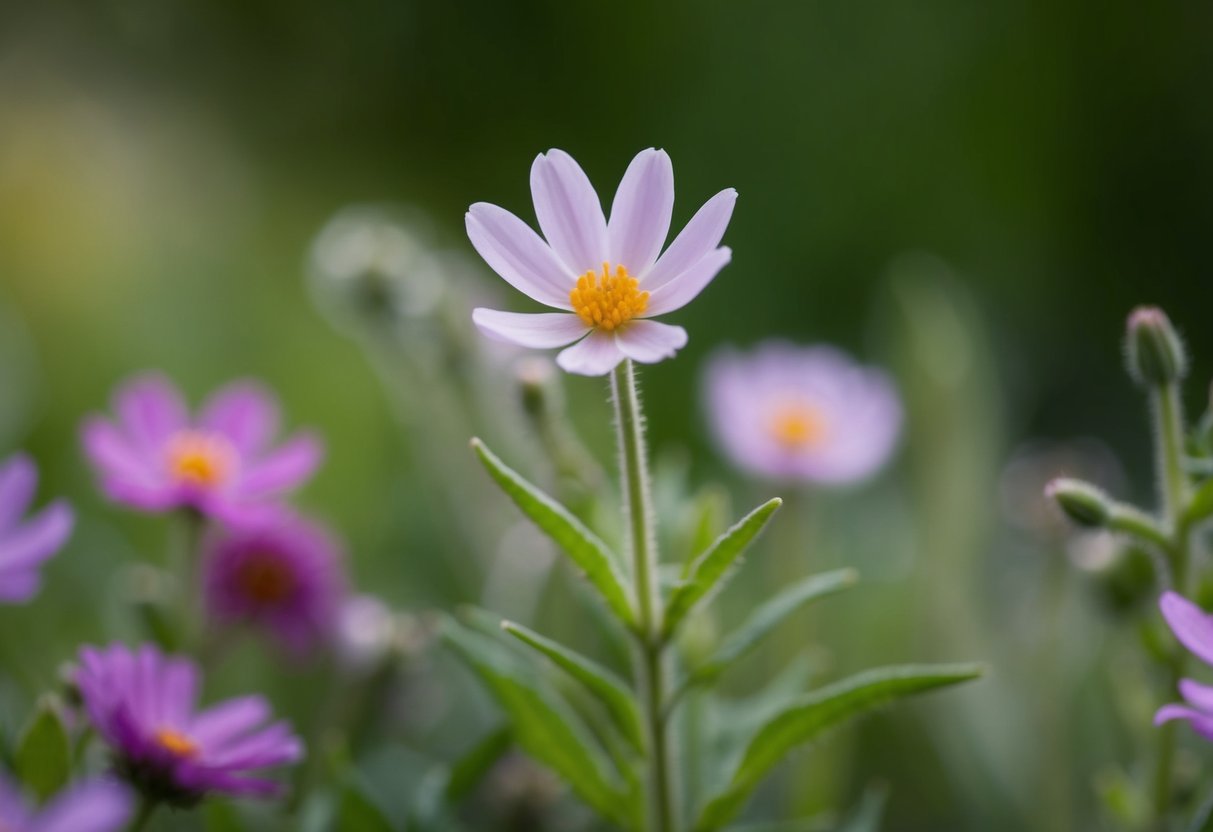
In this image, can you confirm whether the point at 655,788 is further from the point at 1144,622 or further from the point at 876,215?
the point at 876,215

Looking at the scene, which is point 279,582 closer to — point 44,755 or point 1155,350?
point 44,755

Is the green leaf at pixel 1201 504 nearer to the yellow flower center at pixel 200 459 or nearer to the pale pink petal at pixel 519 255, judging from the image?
the pale pink petal at pixel 519 255

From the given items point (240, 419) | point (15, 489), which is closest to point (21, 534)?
point (15, 489)

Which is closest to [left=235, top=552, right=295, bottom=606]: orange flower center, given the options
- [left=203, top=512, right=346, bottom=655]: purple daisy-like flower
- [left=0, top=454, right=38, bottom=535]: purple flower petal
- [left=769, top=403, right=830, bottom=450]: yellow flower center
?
[left=203, top=512, right=346, bottom=655]: purple daisy-like flower

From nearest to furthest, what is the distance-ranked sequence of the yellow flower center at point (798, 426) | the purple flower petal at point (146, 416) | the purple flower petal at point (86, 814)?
the purple flower petal at point (86, 814) < the purple flower petal at point (146, 416) < the yellow flower center at point (798, 426)

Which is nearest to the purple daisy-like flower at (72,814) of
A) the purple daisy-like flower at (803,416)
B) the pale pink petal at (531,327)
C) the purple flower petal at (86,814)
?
the purple flower petal at (86,814)

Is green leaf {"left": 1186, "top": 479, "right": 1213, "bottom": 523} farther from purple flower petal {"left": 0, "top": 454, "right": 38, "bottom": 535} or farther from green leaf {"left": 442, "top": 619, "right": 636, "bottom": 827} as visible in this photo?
purple flower petal {"left": 0, "top": 454, "right": 38, "bottom": 535}

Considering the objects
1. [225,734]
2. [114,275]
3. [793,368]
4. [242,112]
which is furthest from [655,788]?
[242,112]
